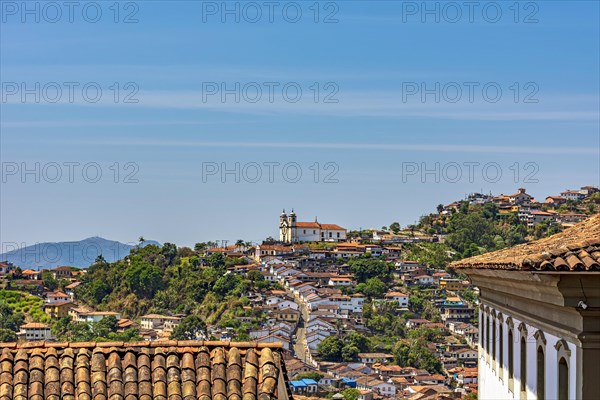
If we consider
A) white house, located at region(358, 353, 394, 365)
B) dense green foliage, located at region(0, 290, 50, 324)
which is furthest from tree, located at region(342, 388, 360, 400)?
dense green foliage, located at region(0, 290, 50, 324)

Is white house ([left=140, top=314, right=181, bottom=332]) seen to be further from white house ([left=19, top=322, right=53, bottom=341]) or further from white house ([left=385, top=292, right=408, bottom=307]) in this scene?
white house ([left=385, top=292, right=408, bottom=307])

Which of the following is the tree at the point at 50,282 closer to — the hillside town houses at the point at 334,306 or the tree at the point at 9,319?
Result: the hillside town houses at the point at 334,306

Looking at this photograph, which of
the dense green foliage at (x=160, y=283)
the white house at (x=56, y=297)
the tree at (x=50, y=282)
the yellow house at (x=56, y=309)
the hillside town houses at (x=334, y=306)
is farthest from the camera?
the tree at (x=50, y=282)

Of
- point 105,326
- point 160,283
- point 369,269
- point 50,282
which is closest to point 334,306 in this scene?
point 369,269

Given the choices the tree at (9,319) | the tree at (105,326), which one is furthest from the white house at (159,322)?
the tree at (9,319)

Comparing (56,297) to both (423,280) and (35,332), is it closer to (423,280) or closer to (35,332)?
(35,332)

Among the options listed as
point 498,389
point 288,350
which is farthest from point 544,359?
point 288,350
